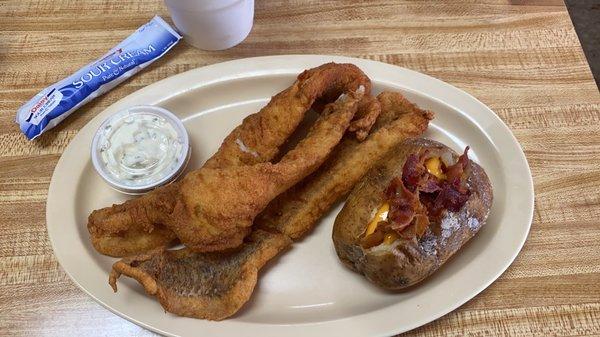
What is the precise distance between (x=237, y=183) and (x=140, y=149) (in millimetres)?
325

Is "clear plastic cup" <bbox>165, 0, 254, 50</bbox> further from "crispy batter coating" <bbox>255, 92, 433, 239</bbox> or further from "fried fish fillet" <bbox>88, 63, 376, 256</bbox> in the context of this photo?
"crispy batter coating" <bbox>255, 92, 433, 239</bbox>

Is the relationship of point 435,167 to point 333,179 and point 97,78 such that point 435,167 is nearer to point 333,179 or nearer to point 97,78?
point 333,179

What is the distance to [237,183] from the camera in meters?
1.47

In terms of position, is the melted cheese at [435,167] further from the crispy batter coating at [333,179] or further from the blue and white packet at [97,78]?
the blue and white packet at [97,78]

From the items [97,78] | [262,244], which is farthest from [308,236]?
[97,78]

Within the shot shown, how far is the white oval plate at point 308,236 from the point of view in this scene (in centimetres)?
145

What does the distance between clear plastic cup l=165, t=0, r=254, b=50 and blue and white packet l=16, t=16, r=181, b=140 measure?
0.08m

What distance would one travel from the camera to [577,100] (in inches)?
72.4

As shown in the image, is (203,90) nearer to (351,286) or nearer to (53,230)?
(53,230)

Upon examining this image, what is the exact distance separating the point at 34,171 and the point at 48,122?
0.15m

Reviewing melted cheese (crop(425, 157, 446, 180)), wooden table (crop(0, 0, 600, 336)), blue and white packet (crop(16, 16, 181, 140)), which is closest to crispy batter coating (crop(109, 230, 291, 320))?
wooden table (crop(0, 0, 600, 336))

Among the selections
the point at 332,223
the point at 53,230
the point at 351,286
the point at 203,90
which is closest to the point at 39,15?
the point at 203,90

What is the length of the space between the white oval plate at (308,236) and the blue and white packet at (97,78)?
0.10 m

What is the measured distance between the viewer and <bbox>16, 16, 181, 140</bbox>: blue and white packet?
5.76 feet
